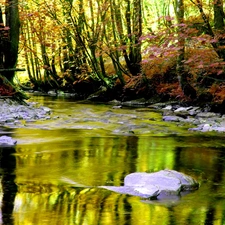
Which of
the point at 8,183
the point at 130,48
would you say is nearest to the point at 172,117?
the point at 8,183

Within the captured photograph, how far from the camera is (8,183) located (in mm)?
4527

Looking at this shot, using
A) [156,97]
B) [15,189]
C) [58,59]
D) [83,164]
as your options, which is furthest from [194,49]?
[58,59]

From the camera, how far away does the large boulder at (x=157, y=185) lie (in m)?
4.18

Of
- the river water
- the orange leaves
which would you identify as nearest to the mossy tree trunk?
the river water

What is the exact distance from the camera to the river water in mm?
3582

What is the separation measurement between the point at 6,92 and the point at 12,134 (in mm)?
5228

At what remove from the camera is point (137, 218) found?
352 cm

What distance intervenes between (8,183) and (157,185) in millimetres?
1570

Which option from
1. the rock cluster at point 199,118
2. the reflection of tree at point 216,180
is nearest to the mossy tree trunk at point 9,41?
the rock cluster at point 199,118

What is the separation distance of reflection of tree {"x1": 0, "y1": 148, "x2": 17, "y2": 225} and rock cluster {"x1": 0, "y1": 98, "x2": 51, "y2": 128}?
3.56 m

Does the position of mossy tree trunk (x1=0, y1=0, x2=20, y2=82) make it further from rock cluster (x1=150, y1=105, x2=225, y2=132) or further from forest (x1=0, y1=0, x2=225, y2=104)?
rock cluster (x1=150, y1=105, x2=225, y2=132)

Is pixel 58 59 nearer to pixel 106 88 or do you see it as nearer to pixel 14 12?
pixel 106 88

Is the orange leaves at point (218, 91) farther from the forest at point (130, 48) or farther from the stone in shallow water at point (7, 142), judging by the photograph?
the stone in shallow water at point (7, 142)

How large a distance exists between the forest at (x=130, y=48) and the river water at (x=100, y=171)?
1.87m
